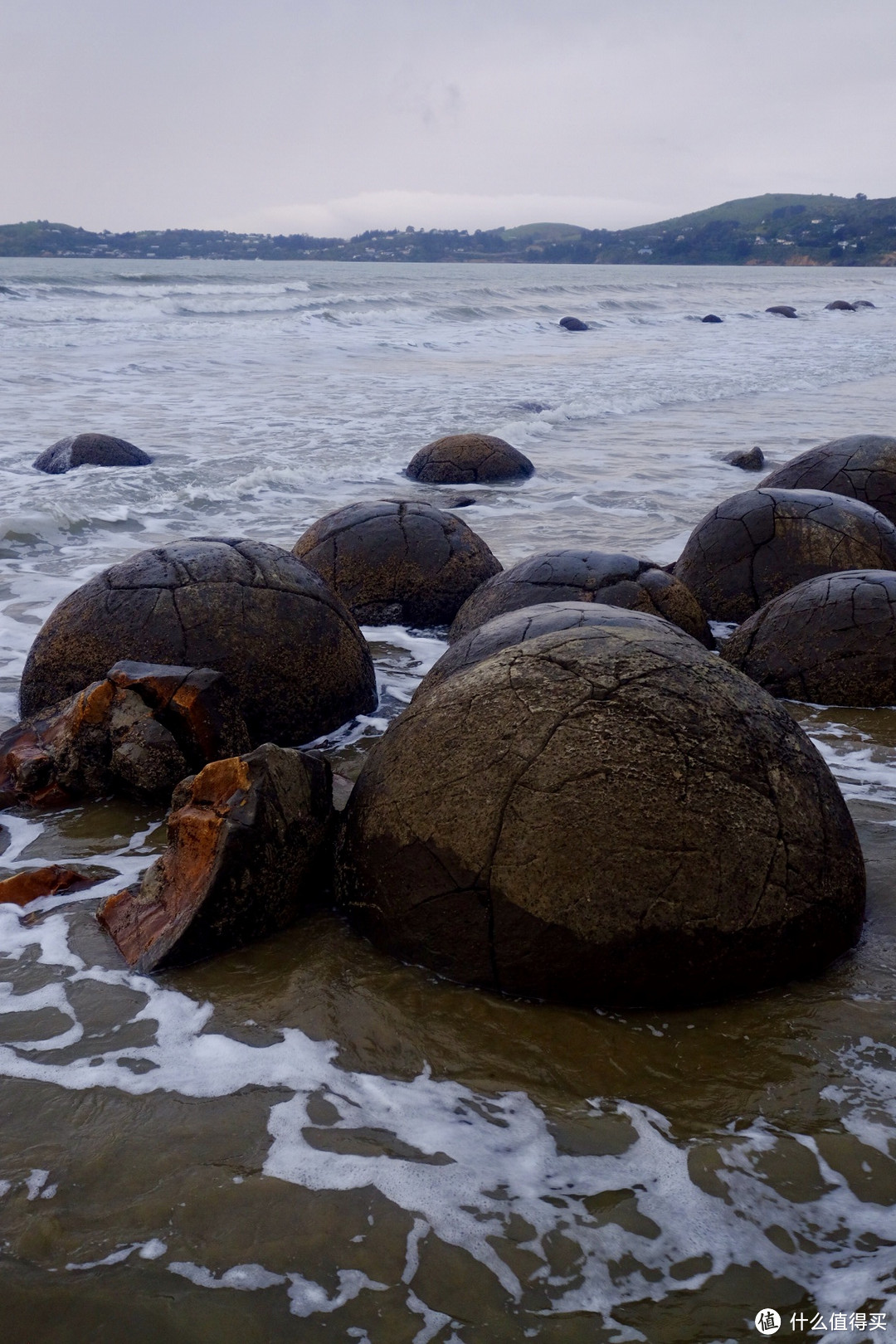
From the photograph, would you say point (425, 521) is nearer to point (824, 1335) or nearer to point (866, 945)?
point (866, 945)

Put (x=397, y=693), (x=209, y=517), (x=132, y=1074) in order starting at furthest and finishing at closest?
(x=209, y=517), (x=397, y=693), (x=132, y=1074)

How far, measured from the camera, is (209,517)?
402 inches

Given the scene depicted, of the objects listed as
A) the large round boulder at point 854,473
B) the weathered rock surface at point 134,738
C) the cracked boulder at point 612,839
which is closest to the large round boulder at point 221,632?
the weathered rock surface at point 134,738

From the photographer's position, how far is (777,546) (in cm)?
665

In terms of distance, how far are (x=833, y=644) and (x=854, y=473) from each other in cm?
274

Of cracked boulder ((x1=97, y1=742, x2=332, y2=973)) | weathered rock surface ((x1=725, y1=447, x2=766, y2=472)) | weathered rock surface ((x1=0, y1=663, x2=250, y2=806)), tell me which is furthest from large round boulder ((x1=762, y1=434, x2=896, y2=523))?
cracked boulder ((x1=97, y1=742, x2=332, y2=973))

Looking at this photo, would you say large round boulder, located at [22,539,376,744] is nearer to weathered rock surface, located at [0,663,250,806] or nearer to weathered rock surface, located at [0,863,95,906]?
weathered rock surface, located at [0,663,250,806]

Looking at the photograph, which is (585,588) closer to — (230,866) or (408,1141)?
(230,866)

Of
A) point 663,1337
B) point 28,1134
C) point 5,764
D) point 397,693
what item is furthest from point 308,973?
point 397,693

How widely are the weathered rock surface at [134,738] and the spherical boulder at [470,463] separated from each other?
760 cm

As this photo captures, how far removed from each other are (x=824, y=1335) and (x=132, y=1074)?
1.70 metres

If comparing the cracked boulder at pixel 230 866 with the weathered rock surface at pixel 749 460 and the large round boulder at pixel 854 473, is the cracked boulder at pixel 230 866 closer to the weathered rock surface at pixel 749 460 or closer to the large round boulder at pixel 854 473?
the large round boulder at pixel 854 473

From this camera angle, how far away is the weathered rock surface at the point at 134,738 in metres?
4.28

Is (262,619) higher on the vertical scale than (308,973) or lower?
higher
